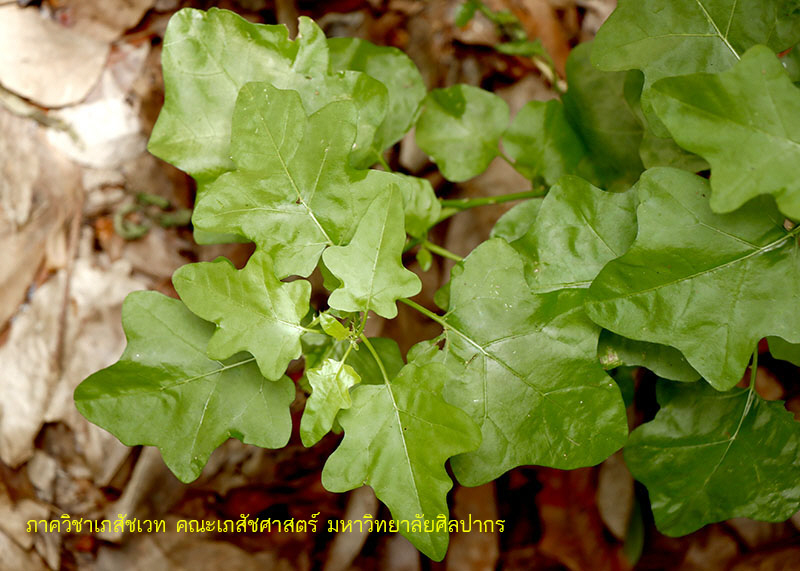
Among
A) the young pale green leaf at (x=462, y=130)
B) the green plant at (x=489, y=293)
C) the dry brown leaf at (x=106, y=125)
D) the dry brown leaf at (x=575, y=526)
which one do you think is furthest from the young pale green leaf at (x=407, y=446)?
the dry brown leaf at (x=106, y=125)

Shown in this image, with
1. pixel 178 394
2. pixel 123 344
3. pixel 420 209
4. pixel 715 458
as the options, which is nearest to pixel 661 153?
pixel 420 209

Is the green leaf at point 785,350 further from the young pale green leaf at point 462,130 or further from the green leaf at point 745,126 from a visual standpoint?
the young pale green leaf at point 462,130

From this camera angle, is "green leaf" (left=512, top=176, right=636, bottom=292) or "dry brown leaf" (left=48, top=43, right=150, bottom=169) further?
"dry brown leaf" (left=48, top=43, right=150, bottom=169)

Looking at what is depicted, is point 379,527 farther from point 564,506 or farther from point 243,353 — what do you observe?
point 243,353

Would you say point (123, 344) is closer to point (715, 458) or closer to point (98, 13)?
point (98, 13)

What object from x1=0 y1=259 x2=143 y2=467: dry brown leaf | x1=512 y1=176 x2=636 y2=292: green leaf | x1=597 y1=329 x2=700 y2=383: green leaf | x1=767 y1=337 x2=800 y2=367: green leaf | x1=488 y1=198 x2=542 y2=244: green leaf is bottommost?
x1=0 y1=259 x2=143 y2=467: dry brown leaf

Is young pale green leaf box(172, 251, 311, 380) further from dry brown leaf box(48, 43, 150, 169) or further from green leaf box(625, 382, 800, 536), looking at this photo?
dry brown leaf box(48, 43, 150, 169)

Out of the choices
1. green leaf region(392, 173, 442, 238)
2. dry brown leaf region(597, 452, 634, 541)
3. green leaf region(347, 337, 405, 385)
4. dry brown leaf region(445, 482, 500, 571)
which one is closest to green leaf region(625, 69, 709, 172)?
green leaf region(392, 173, 442, 238)
